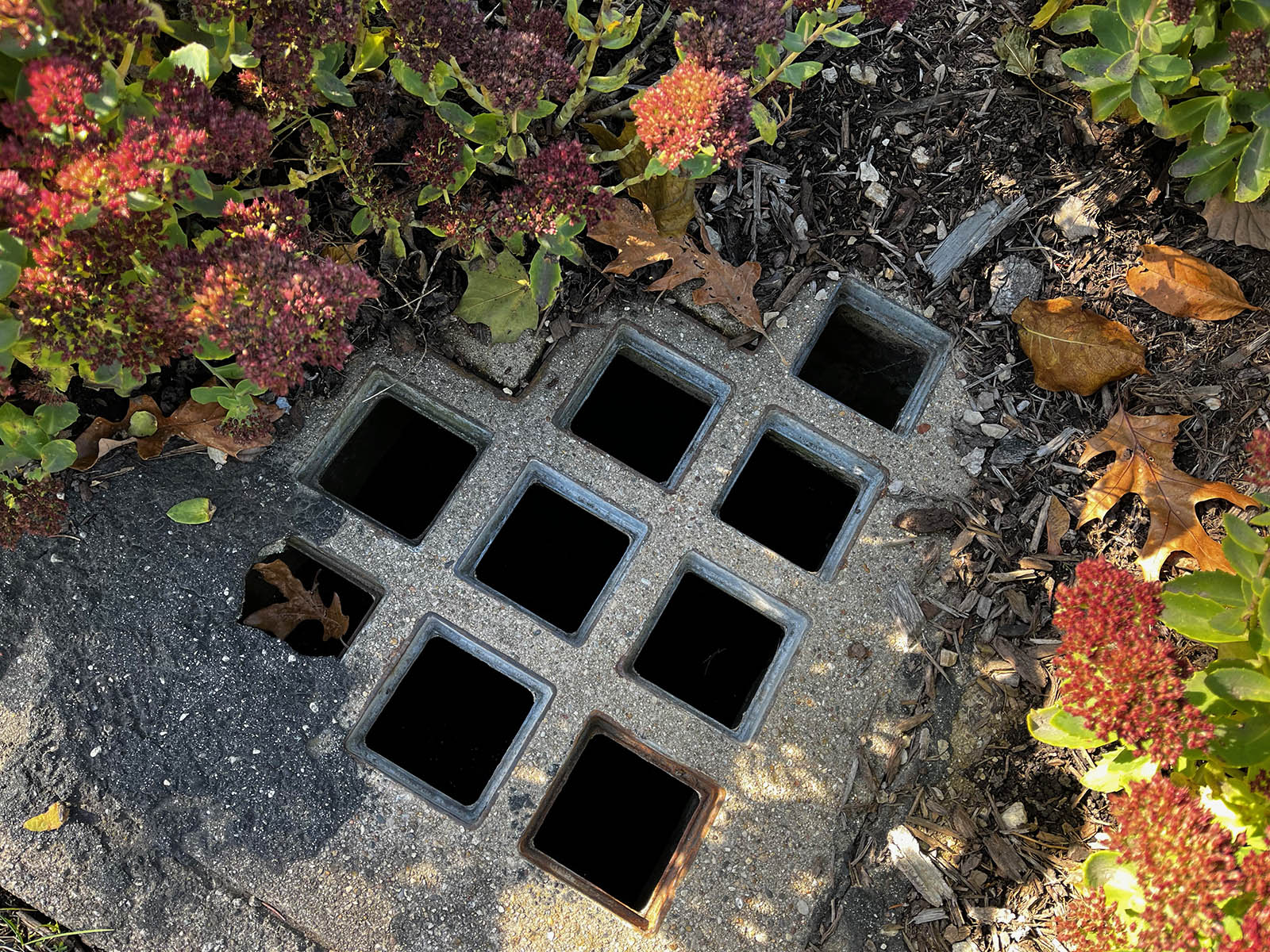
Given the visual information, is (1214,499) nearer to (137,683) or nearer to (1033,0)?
(1033,0)

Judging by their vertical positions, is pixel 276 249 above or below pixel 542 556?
above

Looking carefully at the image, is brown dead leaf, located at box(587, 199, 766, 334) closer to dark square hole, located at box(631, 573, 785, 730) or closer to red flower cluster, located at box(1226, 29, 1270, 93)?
dark square hole, located at box(631, 573, 785, 730)

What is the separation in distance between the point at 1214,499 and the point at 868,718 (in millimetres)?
1142

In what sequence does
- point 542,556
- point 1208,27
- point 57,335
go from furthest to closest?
point 542,556 → point 1208,27 → point 57,335

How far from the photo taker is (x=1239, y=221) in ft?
8.20

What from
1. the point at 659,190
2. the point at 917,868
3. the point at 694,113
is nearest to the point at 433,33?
the point at 694,113

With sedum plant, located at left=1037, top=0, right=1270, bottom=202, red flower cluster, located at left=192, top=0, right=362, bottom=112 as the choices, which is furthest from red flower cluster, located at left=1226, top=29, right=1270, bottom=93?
red flower cluster, located at left=192, top=0, right=362, bottom=112

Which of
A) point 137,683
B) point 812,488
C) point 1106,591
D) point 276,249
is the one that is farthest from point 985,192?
point 137,683

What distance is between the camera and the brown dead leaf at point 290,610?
235 centimetres

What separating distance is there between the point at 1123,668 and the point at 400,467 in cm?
206

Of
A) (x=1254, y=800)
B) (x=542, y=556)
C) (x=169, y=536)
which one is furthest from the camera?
(x=542, y=556)

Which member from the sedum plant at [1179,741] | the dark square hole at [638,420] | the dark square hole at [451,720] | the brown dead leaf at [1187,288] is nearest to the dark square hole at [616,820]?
the dark square hole at [451,720]

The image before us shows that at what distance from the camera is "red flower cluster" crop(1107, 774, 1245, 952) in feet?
5.40

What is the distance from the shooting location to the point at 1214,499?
2430 millimetres
